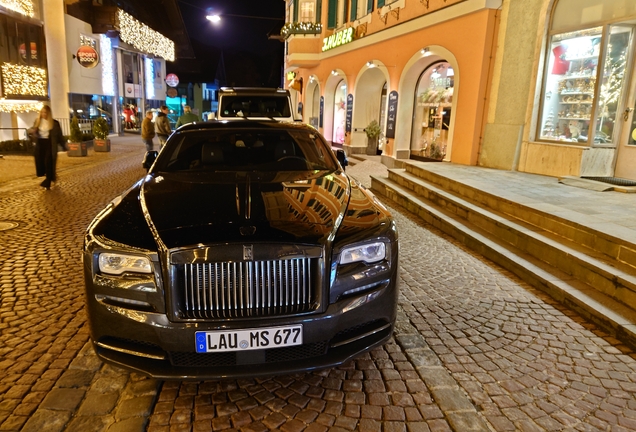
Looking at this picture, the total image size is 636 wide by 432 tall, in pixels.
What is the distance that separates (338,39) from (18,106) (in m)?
12.8

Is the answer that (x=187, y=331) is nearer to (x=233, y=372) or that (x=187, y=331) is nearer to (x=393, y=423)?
(x=233, y=372)

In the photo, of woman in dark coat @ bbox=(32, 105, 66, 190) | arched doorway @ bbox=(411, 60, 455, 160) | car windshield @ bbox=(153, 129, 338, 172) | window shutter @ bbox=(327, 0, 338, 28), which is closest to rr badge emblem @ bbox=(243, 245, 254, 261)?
car windshield @ bbox=(153, 129, 338, 172)

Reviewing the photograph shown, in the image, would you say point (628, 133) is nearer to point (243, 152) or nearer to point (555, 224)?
point (555, 224)

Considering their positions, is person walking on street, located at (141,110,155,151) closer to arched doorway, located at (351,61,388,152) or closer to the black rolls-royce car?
arched doorway, located at (351,61,388,152)

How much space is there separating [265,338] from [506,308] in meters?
2.83

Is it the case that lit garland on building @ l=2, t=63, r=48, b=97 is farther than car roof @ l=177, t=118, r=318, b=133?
Yes

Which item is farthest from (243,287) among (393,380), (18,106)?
(18,106)

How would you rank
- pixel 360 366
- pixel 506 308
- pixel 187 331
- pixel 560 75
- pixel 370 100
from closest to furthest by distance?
1. pixel 187 331
2. pixel 360 366
3. pixel 506 308
4. pixel 560 75
5. pixel 370 100

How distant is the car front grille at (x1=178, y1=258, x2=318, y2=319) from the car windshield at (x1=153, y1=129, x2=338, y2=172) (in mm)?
1838

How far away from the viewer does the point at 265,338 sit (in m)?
2.66

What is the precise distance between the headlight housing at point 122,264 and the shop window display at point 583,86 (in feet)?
29.1

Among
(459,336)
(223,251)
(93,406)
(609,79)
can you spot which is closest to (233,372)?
(223,251)

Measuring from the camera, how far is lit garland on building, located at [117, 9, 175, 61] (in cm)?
2411

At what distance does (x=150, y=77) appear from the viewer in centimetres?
3509
